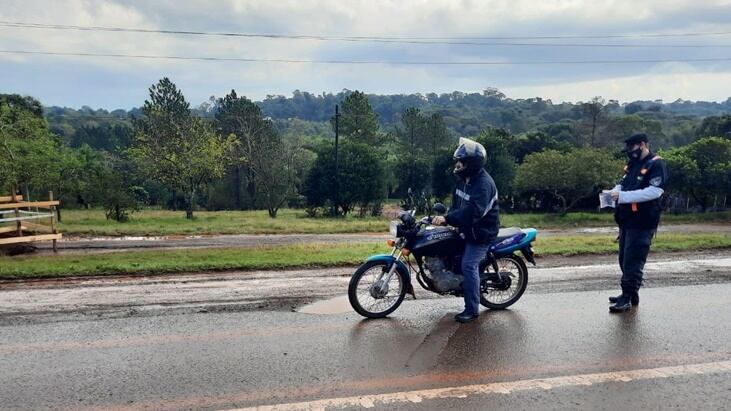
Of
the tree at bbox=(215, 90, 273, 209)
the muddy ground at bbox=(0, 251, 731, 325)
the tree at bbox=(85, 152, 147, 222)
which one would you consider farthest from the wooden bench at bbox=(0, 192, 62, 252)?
the tree at bbox=(215, 90, 273, 209)

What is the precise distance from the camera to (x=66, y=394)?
13.8 feet

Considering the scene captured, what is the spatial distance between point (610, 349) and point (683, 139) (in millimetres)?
92866

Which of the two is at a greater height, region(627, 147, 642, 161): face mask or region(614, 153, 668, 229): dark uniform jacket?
region(627, 147, 642, 161): face mask

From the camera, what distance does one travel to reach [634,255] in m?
6.55

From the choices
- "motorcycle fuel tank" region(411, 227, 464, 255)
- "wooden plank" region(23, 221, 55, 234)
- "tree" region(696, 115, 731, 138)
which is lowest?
"wooden plank" region(23, 221, 55, 234)

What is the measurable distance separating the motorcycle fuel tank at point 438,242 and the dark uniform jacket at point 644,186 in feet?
6.51

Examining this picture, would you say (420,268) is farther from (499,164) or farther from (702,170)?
(499,164)

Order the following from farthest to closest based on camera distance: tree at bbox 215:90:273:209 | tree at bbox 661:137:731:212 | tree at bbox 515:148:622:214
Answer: tree at bbox 215:90:273:209 < tree at bbox 515:148:622:214 < tree at bbox 661:137:731:212

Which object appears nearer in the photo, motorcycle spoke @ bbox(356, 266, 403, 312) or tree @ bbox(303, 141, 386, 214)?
motorcycle spoke @ bbox(356, 266, 403, 312)

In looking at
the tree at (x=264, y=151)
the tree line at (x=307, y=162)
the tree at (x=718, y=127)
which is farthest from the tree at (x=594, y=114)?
the tree at (x=264, y=151)

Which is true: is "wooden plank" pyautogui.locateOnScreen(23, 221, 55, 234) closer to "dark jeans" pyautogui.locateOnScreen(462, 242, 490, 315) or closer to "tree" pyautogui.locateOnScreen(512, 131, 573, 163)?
"dark jeans" pyautogui.locateOnScreen(462, 242, 490, 315)

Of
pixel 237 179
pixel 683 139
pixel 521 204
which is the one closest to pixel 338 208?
pixel 521 204

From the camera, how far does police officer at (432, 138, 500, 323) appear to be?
6.04 m

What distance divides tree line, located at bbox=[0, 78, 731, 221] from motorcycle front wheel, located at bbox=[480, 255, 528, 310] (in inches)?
492
